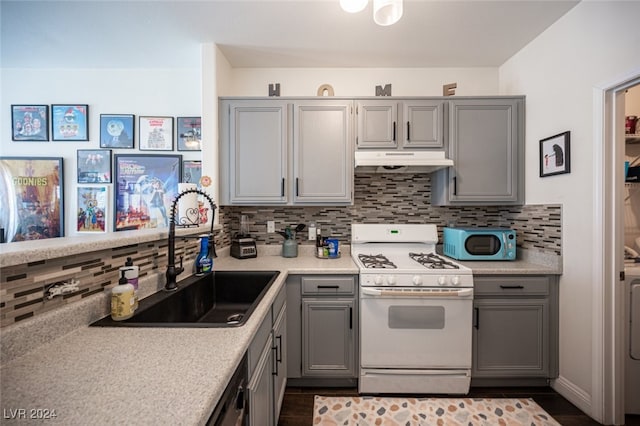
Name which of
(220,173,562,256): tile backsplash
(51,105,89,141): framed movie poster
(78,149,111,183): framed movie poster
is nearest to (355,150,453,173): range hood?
(220,173,562,256): tile backsplash

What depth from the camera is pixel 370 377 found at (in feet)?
5.64

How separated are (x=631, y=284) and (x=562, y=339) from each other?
55 cm

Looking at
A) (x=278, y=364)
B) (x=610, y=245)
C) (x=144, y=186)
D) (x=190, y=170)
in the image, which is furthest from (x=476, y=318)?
(x=144, y=186)

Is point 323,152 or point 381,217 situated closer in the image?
point 323,152

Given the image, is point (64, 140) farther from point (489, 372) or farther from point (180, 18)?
point (489, 372)

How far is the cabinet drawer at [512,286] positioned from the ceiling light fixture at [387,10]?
1.73 meters

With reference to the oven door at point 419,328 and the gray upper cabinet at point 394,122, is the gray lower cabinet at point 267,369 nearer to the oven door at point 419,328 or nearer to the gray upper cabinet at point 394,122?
the oven door at point 419,328

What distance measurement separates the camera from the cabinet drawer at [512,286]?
176cm

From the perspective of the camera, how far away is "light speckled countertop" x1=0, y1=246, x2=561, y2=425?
1.61 ft

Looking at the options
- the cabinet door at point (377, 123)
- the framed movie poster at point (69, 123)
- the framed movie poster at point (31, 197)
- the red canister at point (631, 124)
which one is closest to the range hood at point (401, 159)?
the cabinet door at point (377, 123)

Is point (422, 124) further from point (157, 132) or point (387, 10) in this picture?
point (157, 132)

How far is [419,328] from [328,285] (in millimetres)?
689

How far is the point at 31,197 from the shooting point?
2.29 metres

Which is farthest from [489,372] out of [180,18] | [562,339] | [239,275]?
[180,18]
